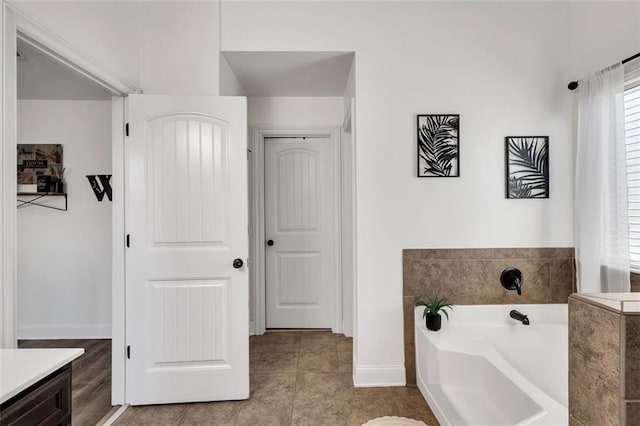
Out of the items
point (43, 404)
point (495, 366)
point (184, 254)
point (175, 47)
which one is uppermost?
point (175, 47)

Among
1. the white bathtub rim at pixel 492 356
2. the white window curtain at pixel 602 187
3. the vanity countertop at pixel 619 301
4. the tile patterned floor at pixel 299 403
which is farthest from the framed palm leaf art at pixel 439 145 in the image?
the vanity countertop at pixel 619 301

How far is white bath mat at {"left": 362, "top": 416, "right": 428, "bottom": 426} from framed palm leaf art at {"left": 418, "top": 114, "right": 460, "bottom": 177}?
1.53m

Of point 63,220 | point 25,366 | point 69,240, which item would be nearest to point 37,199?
point 63,220

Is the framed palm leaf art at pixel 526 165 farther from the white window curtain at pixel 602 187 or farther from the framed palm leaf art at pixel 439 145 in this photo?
the framed palm leaf art at pixel 439 145

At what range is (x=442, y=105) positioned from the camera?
7.63 ft

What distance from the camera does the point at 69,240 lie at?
328cm

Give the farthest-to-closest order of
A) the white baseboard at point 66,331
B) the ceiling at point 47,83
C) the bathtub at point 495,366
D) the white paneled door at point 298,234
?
the white paneled door at point 298,234
the white baseboard at point 66,331
the ceiling at point 47,83
the bathtub at point 495,366

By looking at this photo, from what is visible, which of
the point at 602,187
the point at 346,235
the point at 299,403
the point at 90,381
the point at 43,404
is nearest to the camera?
the point at 43,404

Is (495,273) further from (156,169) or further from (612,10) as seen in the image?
(156,169)

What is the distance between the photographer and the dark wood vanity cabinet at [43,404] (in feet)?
2.93

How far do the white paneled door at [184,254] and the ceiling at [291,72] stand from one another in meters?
0.51

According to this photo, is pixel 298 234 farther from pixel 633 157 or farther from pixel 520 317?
pixel 633 157

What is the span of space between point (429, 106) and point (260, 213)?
183 centimetres

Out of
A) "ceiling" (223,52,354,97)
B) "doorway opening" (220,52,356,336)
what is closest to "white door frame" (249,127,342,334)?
"doorway opening" (220,52,356,336)
